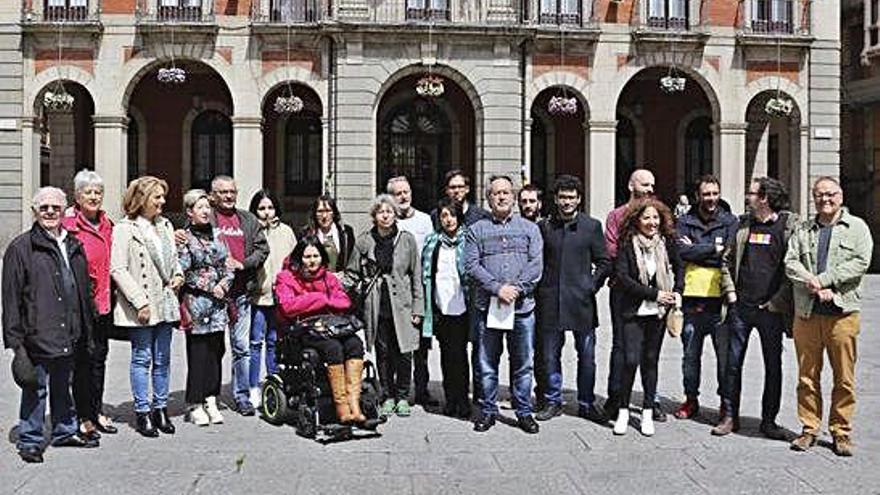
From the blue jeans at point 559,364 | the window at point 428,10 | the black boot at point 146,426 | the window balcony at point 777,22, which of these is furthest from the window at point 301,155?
the black boot at point 146,426

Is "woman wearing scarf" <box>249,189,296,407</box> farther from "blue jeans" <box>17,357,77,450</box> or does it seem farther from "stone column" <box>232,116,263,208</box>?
"stone column" <box>232,116,263,208</box>

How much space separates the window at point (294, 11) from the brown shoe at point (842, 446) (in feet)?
60.5

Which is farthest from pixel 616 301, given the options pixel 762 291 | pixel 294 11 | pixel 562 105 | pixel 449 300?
pixel 294 11

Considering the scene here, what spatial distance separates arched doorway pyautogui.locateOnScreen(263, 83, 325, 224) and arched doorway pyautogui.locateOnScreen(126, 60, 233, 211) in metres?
1.10

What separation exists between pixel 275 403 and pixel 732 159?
1875cm

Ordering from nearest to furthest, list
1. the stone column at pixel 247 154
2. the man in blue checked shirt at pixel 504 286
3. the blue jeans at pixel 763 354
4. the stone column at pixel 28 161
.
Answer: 1. the blue jeans at pixel 763 354
2. the man in blue checked shirt at pixel 504 286
3. the stone column at pixel 28 161
4. the stone column at pixel 247 154

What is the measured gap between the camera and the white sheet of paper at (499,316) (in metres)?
7.83

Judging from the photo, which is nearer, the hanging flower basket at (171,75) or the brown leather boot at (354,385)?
the brown leather boot at (354,385)

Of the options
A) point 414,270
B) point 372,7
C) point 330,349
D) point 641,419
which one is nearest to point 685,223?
point 641,419

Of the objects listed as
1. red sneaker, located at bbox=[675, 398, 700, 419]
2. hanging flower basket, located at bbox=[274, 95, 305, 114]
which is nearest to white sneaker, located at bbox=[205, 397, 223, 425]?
red sneaker, located at bbox=[675, 398, 700, 419]

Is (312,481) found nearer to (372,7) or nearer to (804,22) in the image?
(372,7)

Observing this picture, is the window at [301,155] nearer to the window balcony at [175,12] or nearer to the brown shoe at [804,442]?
the window balcony at [175,12]

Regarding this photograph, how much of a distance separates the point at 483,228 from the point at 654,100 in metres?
21.2

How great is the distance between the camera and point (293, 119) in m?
27.3
